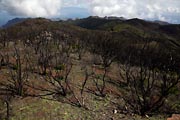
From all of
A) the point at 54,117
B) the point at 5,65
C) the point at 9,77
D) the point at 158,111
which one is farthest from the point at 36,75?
the point at 158,111

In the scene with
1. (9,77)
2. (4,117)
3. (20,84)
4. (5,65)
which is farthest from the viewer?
(5,65)

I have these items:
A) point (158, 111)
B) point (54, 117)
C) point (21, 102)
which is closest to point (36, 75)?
point (21, 102)

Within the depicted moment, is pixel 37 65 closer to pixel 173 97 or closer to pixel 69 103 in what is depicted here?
pixel 69 103

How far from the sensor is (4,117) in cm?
1808

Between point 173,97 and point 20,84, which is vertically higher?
point 20,84

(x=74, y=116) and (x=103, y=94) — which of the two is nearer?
(x=74, y=116)

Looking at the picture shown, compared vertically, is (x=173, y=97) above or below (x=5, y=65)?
below

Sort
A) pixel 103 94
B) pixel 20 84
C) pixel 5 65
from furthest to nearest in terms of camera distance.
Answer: pixel 5 65 < pixel 103 94 < pixel 20 84

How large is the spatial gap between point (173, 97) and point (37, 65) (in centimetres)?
1506

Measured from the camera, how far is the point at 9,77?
26312mm

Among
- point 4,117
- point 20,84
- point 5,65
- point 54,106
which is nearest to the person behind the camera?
point 4,117

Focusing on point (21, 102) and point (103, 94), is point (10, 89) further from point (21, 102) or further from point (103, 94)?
point (103, 94)

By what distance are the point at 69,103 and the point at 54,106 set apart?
1.44m

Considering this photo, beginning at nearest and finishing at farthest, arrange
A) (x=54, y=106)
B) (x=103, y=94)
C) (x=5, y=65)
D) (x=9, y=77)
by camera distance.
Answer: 1. (x=54, y=106)
2. (x=103, y=94)
3. (x=9, y=77)
4. (x=5, y=65)
